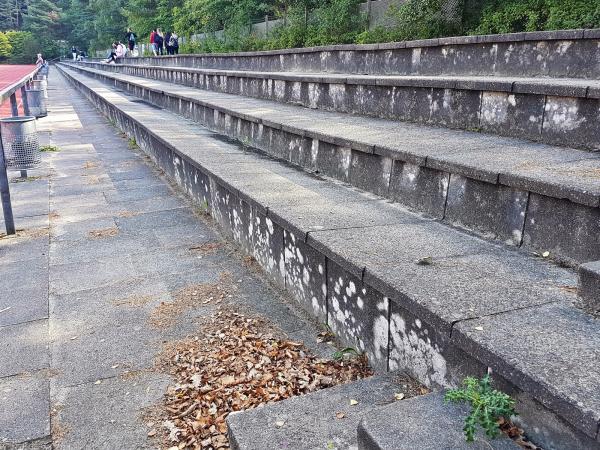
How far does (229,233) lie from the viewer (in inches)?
177

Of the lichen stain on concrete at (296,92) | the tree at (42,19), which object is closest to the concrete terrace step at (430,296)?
the lichen stain on concrete at (296,92)

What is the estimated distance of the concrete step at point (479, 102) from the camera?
3111 mm

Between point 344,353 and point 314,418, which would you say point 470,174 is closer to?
point 344,353

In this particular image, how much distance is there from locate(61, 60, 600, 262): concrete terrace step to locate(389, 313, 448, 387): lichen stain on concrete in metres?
0.74

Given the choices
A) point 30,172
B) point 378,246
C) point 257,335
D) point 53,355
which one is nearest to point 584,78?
point 378,246

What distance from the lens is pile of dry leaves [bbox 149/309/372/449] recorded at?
2.19m

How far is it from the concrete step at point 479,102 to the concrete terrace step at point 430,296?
3.37ft

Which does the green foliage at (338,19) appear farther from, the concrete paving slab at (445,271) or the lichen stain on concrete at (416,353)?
the lichen stain on concrete at (416,353)

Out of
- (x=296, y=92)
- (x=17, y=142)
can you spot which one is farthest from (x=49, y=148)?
(x=296, y=92)

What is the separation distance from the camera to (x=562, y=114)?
3.21 meters

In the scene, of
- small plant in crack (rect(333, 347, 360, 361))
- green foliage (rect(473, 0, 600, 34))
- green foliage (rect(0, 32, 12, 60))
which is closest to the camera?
small plant in crack (rect(333, 347, 360, 361))

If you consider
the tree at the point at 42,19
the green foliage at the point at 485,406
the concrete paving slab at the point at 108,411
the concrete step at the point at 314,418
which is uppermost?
the tree at the point at 42,19

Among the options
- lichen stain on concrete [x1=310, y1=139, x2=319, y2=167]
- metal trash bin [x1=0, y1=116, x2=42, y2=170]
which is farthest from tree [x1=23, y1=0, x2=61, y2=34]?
lichen stain on concrete [x1=310, y1=139, x2=319, y2=167]

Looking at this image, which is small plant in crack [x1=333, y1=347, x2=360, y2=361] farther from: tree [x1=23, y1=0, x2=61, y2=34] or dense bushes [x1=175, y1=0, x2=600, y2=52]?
tree [x1=23, y1=0, x2=61, y2=34]
